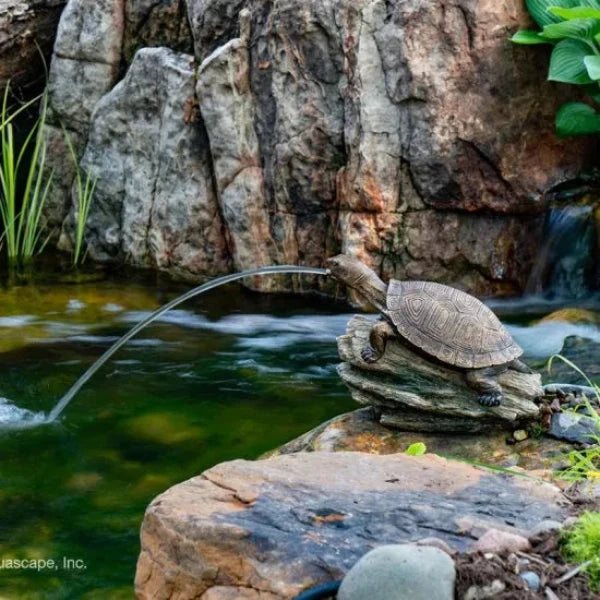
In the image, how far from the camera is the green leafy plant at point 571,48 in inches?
263

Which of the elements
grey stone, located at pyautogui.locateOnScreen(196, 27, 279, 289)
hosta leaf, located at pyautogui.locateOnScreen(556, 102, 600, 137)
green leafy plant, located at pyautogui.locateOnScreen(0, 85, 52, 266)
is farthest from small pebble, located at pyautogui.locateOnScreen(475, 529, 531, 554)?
green leafy plant, located at pyautogui.locateOnScreen(0, 85, 52, 266)

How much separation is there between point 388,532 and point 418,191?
497cm

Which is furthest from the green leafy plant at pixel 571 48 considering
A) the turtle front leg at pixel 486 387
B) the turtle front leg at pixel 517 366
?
the turtle front leg at pixel 486 387

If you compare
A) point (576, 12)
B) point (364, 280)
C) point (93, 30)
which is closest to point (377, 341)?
point (364, 280)

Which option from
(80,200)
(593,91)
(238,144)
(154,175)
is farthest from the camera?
(80,200)

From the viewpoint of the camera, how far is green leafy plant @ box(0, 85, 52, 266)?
8.74 metres

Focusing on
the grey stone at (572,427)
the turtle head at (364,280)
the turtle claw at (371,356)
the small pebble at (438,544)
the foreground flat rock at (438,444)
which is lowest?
the foreground flat rock at (438,444)

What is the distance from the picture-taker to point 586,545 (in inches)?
94.1

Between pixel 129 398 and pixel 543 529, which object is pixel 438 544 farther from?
pixel 129 398

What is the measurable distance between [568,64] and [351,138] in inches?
68.3

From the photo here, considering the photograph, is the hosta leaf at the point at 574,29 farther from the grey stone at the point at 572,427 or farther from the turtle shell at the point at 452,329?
the grey stone at the point at 572,427

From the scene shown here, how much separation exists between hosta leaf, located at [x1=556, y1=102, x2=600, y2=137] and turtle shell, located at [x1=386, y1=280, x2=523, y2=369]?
320cm

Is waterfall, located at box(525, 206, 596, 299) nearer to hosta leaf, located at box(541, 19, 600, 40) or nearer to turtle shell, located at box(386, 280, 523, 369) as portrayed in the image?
hosta leaf, located at box(541, 19, 600, 40)
